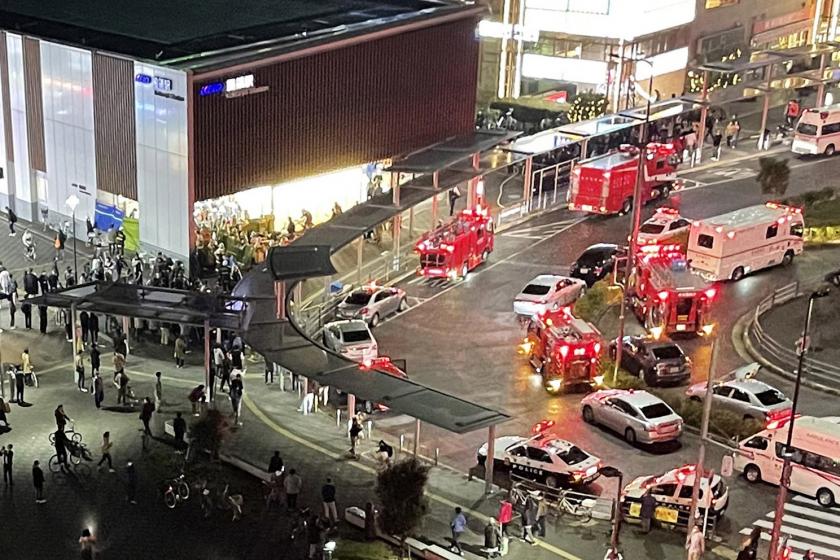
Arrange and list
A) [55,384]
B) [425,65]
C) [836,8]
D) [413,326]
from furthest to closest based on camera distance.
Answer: [836,8] < [425,65] < [413,326] < [55,384]

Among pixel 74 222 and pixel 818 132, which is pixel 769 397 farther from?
pixel 818 132

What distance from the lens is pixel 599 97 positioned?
78.6 metres

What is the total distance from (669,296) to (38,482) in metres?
23.8

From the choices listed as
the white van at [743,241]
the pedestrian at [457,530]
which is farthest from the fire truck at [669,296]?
the pedestrian at [457,530]

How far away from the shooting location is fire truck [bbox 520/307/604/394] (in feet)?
147

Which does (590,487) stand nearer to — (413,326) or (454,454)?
(454,454)

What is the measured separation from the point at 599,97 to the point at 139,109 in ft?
105

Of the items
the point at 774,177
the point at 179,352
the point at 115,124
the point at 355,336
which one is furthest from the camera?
the point at 774,177

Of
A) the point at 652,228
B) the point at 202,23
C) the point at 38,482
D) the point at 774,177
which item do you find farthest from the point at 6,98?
the point at 774,177

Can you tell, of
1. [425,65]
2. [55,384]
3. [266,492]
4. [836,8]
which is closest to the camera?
[266,492]

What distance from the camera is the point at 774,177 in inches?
2549

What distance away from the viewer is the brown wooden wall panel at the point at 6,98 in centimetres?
6128

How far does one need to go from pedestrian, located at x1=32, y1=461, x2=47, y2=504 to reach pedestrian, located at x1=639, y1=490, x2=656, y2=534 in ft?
52.9

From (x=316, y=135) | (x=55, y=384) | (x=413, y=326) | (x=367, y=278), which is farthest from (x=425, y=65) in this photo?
(x=55, y=384)
